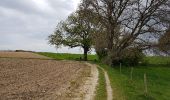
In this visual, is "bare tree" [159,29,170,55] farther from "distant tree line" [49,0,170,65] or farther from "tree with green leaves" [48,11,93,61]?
"tree with green leaves" [48,11,93,61]

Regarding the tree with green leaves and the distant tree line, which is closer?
the distant tree line

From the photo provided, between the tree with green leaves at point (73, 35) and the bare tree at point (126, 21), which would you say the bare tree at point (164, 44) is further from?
the tree with green leaves at point (73, 35)

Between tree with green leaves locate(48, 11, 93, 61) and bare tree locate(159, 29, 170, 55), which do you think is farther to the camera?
tree with green leaves locate(48, 11, 93, 61)

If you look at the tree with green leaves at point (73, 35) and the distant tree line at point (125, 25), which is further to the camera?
the tree with green leaves at point (73, 35)

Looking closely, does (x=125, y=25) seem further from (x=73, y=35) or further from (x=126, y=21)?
(x=73, y=35)

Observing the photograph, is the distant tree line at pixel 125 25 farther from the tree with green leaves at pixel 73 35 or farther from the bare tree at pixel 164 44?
the tree with green leaves at pixel 73 35

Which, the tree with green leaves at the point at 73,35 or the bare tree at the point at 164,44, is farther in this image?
the tree with green leaves at the point at 73,35

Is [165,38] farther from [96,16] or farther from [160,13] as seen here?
[96,16]

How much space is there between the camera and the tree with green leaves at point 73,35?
3716 inches

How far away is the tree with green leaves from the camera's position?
3716 inches

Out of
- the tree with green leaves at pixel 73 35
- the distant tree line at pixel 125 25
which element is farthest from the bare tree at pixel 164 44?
the tree with green leaves at pixel 73 35

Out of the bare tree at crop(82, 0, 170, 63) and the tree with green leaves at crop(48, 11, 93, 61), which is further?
the tree with green leaves at crop(48, 11, 93, 61)

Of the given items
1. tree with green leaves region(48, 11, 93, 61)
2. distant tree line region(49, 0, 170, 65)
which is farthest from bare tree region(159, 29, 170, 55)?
tree with green leaves region(48, 11, 93, 61)

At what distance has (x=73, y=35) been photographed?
9662cm
